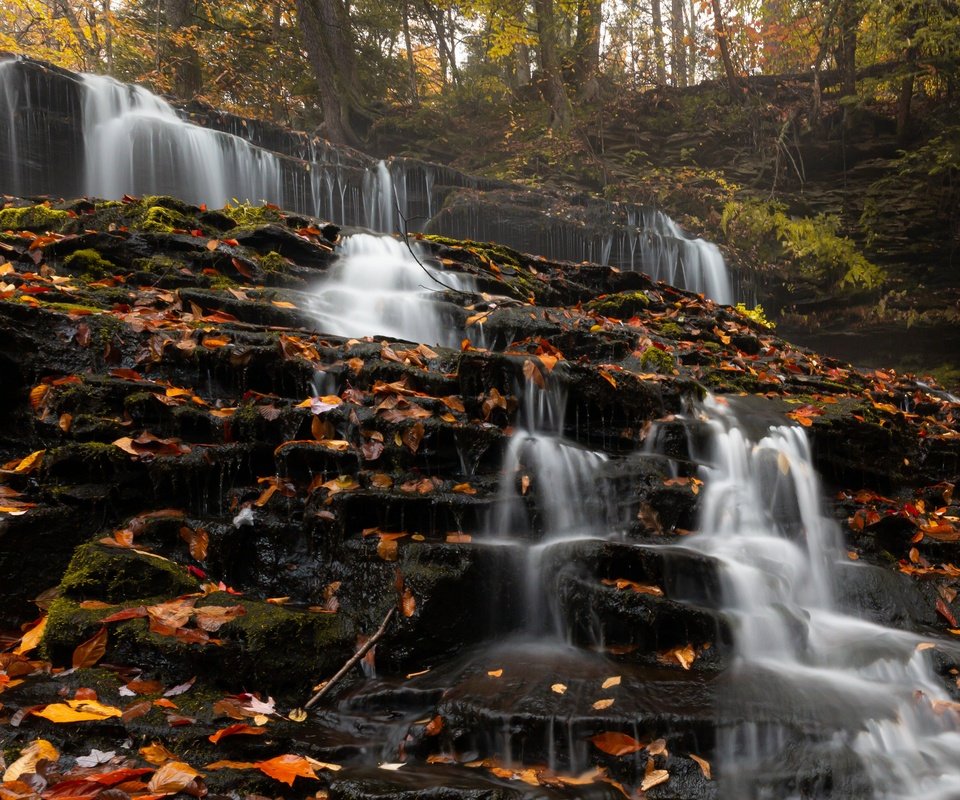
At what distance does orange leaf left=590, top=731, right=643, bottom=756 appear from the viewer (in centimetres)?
263

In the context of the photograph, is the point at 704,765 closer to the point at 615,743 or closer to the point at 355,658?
the point at 615,743

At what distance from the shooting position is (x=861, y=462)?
5.37m

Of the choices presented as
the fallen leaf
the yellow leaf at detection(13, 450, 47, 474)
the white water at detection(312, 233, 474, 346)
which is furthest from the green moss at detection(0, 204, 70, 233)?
the fallen leaf

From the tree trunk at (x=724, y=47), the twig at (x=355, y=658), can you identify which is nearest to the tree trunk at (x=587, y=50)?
the tree trunk at (x=724, y=47)

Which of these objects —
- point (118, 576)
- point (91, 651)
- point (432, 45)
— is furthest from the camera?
point (432, 45)

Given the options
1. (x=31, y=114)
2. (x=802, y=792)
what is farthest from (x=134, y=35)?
(x=802, y=792)

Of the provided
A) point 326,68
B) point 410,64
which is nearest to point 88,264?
point 326,68

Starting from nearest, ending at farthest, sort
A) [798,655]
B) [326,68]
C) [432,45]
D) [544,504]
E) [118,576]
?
1. [118,576]
2. [798,655]
3. [544,504]
4. [326,68]
5. [432,45]

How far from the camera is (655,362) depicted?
246 inches

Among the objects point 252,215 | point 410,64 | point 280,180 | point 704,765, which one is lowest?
point 704,765

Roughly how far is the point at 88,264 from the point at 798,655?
7006 millimetres

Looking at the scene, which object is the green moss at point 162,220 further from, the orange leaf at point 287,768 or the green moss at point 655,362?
the orange leaf at point 287,768

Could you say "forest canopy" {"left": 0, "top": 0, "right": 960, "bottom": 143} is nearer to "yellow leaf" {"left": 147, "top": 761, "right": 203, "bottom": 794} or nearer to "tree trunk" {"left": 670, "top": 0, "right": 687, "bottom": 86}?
"tree trunk" {"left": 670, "top": 0, "right": 687, "bottom": 86}

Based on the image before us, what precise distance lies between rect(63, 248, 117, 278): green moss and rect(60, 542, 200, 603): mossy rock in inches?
164
